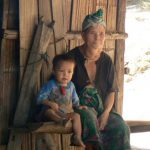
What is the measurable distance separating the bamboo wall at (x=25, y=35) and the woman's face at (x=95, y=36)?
240 mm

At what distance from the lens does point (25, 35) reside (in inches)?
124

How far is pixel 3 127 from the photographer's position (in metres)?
3.29

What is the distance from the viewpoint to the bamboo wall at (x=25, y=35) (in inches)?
124

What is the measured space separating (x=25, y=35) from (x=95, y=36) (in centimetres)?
50

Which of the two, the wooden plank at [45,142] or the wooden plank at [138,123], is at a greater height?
the wooden plank at [138,123]

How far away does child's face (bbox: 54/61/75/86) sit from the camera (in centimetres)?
292

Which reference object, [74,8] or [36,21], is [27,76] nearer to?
[36,21]

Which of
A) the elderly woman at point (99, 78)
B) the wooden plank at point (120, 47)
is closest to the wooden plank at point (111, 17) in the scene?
the wooden plank at point (120, 47)

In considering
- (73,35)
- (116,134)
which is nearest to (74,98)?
(116,134)

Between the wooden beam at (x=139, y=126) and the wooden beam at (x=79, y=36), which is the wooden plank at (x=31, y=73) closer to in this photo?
the wooden beam at (x=79, y=36)

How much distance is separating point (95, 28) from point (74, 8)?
0.36 meters

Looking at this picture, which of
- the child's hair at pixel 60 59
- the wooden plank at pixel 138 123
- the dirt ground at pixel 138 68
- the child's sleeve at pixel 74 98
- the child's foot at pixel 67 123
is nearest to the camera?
the child's foot at pixel 67 123

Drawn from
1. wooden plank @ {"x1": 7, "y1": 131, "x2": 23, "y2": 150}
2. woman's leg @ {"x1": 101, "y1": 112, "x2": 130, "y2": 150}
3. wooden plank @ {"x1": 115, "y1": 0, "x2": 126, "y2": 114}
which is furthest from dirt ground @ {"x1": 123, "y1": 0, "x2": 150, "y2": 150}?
wooden plank @ {"x1": 7, "y1": 131, "x2": 23, "y2": 150}

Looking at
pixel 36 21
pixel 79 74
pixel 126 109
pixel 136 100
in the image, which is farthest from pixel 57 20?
pixel 136 100
